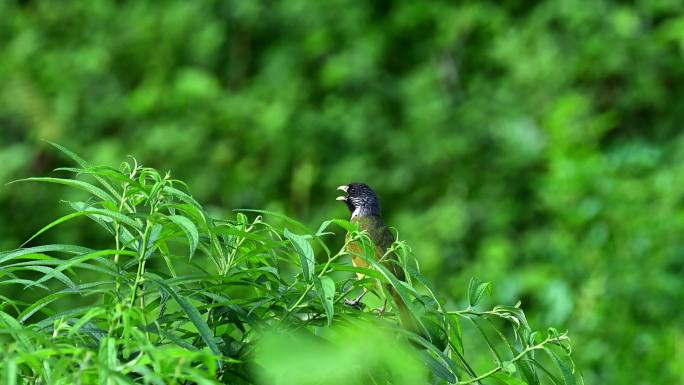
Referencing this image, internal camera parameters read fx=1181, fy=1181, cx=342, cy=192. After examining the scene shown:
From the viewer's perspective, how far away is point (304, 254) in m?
1.84

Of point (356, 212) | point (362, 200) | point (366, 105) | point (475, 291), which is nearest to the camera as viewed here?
point (475, 291)

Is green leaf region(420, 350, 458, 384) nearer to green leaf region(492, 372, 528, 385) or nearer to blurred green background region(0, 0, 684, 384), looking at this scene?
green leaf region(492, 372, 528, 385)

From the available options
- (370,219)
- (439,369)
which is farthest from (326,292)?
(370,219)

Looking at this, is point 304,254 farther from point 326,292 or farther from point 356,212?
point 356,212

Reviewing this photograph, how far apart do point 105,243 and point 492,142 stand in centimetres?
261

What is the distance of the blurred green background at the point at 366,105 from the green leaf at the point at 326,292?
5.14m

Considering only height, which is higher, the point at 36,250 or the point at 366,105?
the point at 366,105

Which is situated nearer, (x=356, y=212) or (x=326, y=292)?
(x=326, y=292)

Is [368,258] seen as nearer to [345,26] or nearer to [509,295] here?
[509,295]

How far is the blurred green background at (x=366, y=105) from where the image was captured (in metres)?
7.46

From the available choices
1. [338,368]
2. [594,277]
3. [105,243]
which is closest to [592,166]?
[594,277]

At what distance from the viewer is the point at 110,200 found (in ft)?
6.65

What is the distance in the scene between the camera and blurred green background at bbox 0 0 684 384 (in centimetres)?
746

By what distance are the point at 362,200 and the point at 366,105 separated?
370cm
